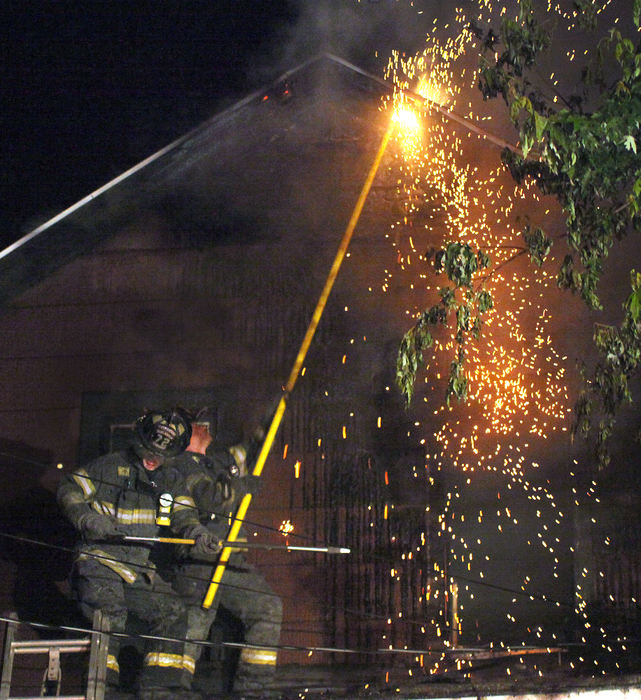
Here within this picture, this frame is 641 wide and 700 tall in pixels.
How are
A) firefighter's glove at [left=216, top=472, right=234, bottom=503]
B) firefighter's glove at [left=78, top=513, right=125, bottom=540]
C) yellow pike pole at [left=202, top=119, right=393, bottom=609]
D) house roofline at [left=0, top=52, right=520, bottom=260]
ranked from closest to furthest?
1. firefighter's glove at [left=78, top=513, right=125, bottom=540]
2. yellow pike pole at [left=202, top=119, right=393, bottom=609]
3. firefighter's glove at [left=216, top=472, right=234, bottom=503]
4. house roofline at [left=0, top=52, right=520, bottom=260]

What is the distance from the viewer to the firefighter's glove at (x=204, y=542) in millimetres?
7054

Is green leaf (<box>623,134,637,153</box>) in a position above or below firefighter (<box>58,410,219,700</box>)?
above

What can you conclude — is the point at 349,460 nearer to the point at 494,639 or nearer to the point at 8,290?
the point at 494,639

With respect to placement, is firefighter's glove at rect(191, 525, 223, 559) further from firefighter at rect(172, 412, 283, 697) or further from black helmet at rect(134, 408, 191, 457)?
black helmet at rect(134, 408, 191, 457)

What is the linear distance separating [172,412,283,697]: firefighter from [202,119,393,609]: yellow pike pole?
0.24ft

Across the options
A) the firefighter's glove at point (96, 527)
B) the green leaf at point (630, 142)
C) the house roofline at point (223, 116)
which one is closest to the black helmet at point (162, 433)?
the firefighter's glove at point (96, 527)

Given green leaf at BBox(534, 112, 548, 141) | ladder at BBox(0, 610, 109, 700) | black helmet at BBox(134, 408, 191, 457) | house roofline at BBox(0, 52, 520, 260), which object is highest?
house roofline at BBox(0, 52, 520, 260)

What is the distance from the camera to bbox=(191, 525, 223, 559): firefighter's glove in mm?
7054

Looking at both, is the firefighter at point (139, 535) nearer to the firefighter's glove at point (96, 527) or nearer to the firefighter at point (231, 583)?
the firefighter's glove at point (96, 527)

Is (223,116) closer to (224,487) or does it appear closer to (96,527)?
(224,487)

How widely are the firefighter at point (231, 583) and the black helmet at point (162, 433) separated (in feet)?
1.08

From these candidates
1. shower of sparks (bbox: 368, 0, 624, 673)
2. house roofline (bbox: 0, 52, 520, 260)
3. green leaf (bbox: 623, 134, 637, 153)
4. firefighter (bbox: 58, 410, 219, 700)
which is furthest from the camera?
house roofline (bbox: 0, 52, 520, 260)

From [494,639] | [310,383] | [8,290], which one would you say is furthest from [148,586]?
[8,290]

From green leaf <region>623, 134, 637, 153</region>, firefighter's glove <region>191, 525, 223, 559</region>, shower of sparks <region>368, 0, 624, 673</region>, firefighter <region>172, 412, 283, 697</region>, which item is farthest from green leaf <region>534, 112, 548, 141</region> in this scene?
firefighter's glove <region>191, 525, 223, 559</region>
